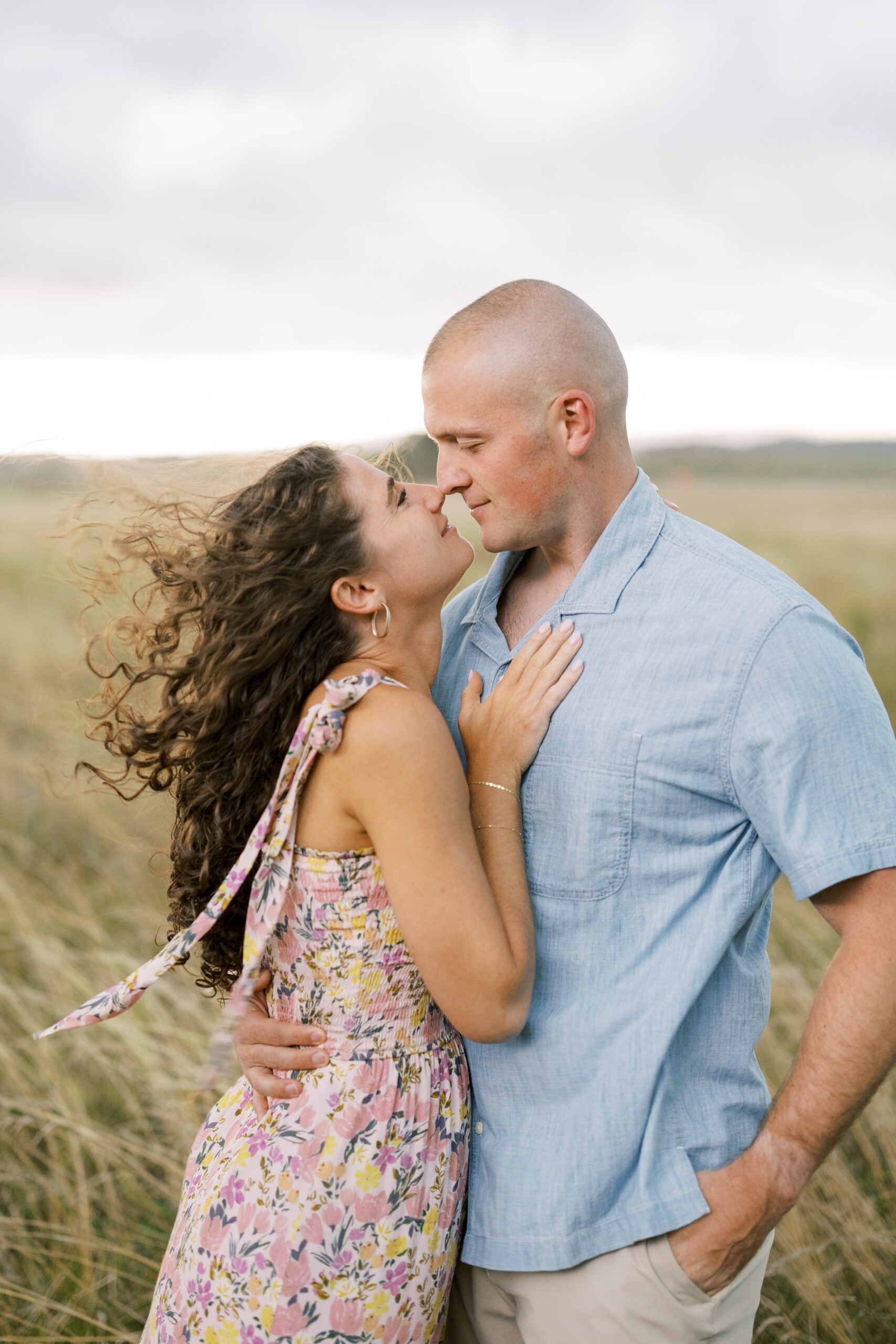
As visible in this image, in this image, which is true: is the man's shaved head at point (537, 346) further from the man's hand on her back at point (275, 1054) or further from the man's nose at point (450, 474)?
the man's hand on her back at point (275, 1054)

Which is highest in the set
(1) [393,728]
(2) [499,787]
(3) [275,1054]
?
(1) [393,728]

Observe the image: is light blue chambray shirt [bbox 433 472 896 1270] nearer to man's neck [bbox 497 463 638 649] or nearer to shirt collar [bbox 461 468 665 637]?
shirt collar [bbox 461 468 665 637]

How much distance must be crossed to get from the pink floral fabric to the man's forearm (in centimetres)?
59

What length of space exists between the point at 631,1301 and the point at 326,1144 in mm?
588

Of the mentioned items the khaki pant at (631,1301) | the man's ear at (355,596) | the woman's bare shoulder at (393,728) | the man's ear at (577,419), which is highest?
the man's ear at (577,419)

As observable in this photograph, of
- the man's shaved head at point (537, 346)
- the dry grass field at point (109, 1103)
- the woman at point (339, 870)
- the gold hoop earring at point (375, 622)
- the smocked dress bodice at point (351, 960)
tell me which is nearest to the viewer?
the woman at point (339, 870)

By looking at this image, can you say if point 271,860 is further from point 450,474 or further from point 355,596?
point 450,474

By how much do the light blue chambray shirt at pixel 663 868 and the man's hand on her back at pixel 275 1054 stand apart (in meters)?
0.34

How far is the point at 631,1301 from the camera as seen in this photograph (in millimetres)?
1865

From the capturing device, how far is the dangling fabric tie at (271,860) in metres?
1.82

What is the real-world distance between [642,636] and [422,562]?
1.41 ft

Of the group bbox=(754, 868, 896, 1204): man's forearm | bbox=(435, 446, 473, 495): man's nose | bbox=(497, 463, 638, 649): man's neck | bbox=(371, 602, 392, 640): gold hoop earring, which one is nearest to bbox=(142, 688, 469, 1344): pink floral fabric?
bbox=(371, 602, 392, 640): gold hoop earring

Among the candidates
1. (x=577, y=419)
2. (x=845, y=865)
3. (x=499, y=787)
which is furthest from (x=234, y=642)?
(x=845, y=865)

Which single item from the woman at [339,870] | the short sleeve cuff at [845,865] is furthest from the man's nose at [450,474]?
the short sleeve cuff at [845,865]
